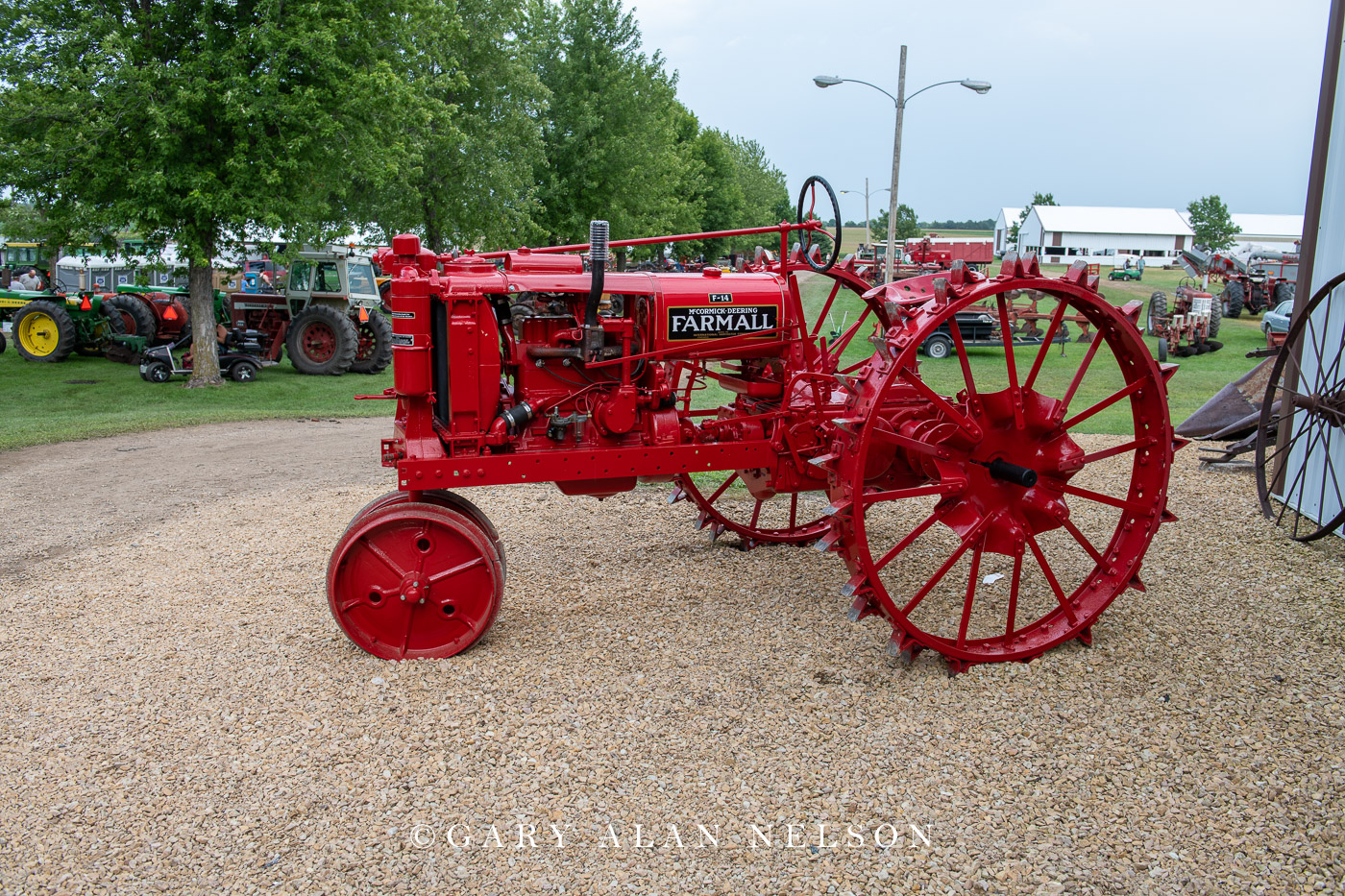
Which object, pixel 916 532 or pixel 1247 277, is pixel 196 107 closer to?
pixel 916 532

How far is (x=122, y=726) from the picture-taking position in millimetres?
3859

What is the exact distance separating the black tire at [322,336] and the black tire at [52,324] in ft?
12.2

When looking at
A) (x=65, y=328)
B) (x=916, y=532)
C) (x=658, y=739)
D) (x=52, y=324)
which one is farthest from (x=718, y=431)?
(x=52, y=324)

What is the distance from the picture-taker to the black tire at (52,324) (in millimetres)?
15547

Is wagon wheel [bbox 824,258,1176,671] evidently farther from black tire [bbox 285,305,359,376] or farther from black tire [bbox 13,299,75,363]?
black tire [bbox 13,299,75,363]

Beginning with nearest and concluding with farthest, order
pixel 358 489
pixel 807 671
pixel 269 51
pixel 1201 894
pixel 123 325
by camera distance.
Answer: pixel 1201 894, pixel 807 671, pixel 358 489, pixel 269 51, pixel 123 325

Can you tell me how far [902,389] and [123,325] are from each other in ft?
49.9

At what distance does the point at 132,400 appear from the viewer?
1277cm

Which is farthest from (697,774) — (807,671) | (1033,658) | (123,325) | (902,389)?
(123,325)

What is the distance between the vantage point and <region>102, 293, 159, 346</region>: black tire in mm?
15664

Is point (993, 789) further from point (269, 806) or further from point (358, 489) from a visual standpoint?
point (358, 489)

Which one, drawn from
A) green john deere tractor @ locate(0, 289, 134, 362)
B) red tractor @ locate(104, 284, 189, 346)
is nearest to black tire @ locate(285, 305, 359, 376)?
red tractor @ locate(104, 284, 189, 346)

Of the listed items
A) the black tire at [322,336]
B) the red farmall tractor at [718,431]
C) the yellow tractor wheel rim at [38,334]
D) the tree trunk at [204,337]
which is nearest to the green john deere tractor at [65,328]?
the yellow tractor wheel rim at [38,334]

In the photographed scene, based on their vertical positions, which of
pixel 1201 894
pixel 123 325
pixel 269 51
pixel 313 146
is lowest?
pixel 1201 894
